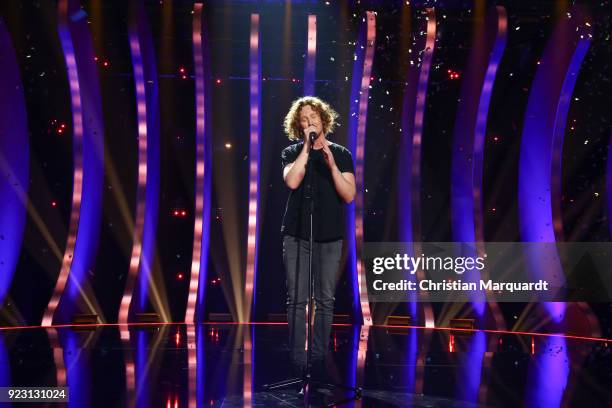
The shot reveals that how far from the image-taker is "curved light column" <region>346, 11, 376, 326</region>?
19.7 ft

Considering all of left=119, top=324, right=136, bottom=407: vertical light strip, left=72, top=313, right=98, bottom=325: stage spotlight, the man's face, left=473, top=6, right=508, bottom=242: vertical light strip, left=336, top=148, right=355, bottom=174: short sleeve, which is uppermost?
left=473, top=6, right=508, bottom=242: vertical light strip

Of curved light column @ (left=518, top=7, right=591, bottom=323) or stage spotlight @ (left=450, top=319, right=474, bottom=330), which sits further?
stage spotlight @ (left=450, top=319, right=474, bottom=330)

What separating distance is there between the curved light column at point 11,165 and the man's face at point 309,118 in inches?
138

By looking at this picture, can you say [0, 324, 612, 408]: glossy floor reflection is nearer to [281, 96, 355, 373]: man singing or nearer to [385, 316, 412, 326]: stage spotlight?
[281, 96, 355, 373]: man singing

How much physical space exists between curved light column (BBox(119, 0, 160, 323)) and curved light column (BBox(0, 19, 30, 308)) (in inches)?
40.5

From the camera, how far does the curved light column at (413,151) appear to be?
599 centimetres

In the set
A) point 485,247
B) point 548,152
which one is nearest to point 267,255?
point 485,247

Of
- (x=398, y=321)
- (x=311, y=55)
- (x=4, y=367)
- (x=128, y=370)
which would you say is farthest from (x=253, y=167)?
(x=4, y=367)

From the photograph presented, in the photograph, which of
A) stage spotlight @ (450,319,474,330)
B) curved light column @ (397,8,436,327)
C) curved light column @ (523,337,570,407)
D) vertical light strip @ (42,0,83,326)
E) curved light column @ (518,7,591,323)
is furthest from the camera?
stage spotlight @ (450,319,474,330)

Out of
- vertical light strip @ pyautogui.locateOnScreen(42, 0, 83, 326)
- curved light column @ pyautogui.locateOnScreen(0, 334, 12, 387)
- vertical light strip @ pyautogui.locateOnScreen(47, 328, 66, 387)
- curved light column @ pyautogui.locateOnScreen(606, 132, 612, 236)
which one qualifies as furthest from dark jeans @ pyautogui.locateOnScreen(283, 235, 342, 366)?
curved light column @ pyautogui.locateOnScreen(606, 132, 612, 236)

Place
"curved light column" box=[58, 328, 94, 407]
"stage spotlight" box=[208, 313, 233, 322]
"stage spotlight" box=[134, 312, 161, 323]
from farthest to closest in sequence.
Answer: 1. "stage spotlight" box=[208, 313, 233, 322]
2. "stage spotlight" box=[134, 312, 161, 323]
3. "curved light column" box=[58, 328, 94, 407]

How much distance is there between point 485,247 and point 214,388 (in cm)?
384

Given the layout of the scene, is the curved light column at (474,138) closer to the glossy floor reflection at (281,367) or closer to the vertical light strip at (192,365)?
the glossy floor reflection at (281,367)

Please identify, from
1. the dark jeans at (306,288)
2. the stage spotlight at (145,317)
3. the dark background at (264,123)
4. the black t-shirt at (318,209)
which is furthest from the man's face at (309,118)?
the stage spotlight at (145,317)
